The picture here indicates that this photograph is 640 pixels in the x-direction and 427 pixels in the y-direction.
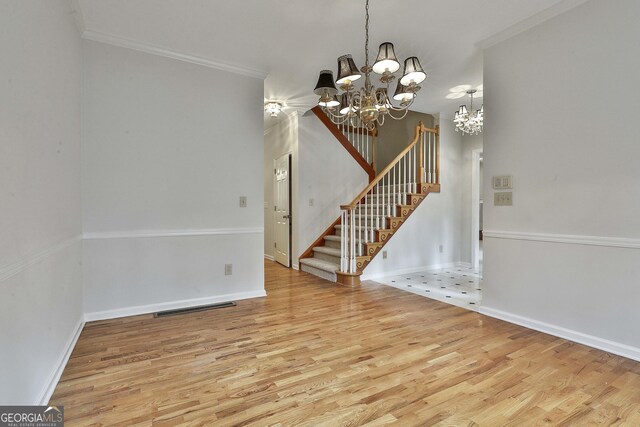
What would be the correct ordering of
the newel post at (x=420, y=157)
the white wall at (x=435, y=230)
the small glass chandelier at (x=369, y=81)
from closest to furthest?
the small glass chandelier at (x=369, y=81), the white wall at (x=435, y=230), the newel post at (x=420, y=157)

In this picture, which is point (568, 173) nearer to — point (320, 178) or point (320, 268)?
point (320, 268)

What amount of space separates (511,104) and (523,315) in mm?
1954

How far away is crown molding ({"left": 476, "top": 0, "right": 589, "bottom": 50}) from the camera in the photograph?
251cm

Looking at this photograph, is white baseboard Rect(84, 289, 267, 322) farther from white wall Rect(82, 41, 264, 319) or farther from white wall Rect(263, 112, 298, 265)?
white wall Rect(263, 112, 298, 265)

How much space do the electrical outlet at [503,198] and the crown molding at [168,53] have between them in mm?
2873

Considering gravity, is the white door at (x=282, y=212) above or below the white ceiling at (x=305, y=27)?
below

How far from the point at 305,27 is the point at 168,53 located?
1450mm

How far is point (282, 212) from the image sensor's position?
19.1ft

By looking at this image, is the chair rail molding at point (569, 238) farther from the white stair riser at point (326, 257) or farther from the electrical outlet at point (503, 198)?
the white stair riser at point (326, 257)

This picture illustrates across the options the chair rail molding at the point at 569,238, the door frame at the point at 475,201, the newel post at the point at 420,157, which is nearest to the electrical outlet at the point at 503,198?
the chair rail molding at the point at 569,238

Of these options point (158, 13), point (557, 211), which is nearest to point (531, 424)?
point (557, 211)

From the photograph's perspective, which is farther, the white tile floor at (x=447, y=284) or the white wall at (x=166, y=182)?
the white tile floor at (x=447, y=284)

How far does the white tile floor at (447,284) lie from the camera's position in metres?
3.65

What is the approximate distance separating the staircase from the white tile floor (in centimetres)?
53
